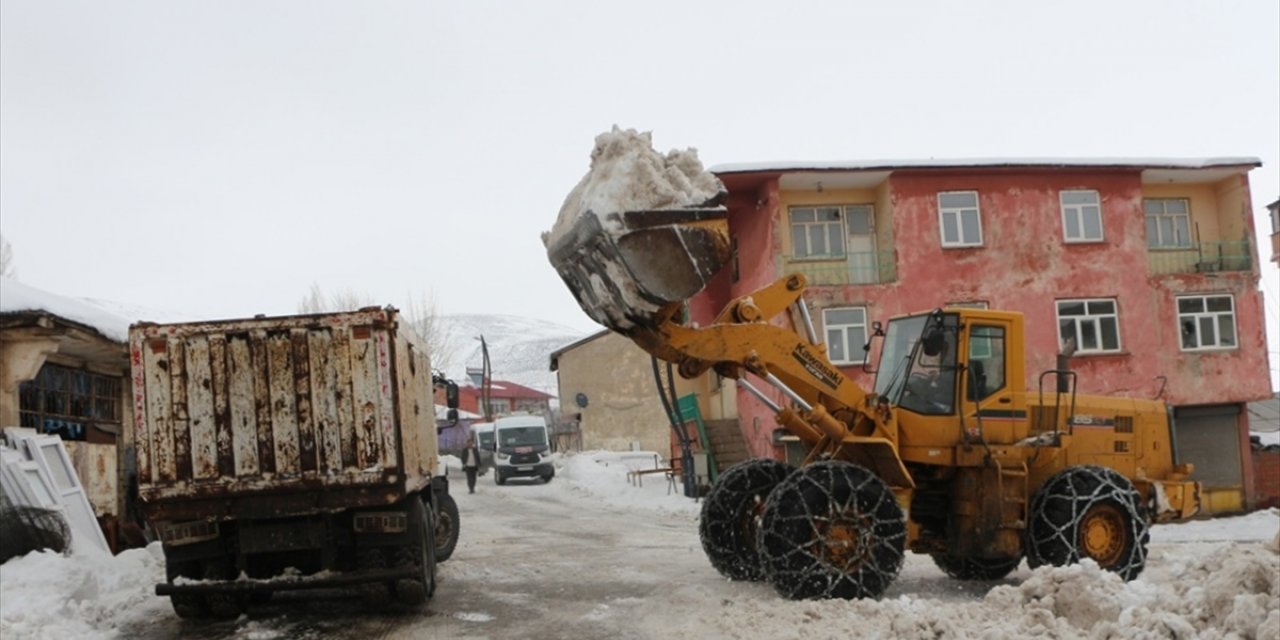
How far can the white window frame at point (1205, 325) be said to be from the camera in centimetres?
2862

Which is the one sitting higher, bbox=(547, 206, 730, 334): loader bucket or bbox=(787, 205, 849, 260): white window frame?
bbox=(787, 205, 849, 260): white window frame

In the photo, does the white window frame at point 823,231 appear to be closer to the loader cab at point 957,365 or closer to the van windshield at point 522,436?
the loader cab at point 957,365

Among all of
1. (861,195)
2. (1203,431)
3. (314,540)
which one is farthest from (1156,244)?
(314,540)

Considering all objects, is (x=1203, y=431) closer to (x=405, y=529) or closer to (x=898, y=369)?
(x=898, y=369)

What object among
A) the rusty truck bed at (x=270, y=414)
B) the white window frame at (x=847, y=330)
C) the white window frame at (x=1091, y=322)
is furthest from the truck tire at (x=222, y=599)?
the white window frame at (x=1091, y=322)

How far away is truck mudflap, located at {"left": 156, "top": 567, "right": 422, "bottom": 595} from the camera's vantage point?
963cm

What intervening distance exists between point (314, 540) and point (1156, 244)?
26.1 meters

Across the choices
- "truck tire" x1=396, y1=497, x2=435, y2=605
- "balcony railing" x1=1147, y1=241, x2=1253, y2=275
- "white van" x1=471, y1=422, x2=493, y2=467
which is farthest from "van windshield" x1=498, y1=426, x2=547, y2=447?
"truck tire" x1=396, y1=497, x2=435, y2=605

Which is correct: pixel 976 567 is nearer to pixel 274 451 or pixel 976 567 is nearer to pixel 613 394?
pixel 274 451

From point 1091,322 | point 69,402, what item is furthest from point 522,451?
point 69,402

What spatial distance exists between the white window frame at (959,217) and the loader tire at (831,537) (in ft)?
61.7

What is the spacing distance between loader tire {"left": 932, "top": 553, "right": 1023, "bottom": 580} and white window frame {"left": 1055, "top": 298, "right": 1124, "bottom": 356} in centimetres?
1774

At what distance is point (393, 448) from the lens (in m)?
9.78

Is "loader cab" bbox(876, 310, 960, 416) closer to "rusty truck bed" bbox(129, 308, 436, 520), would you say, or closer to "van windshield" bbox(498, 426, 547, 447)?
"rusty truck bed" bbox(129, 308, 436, 520)
